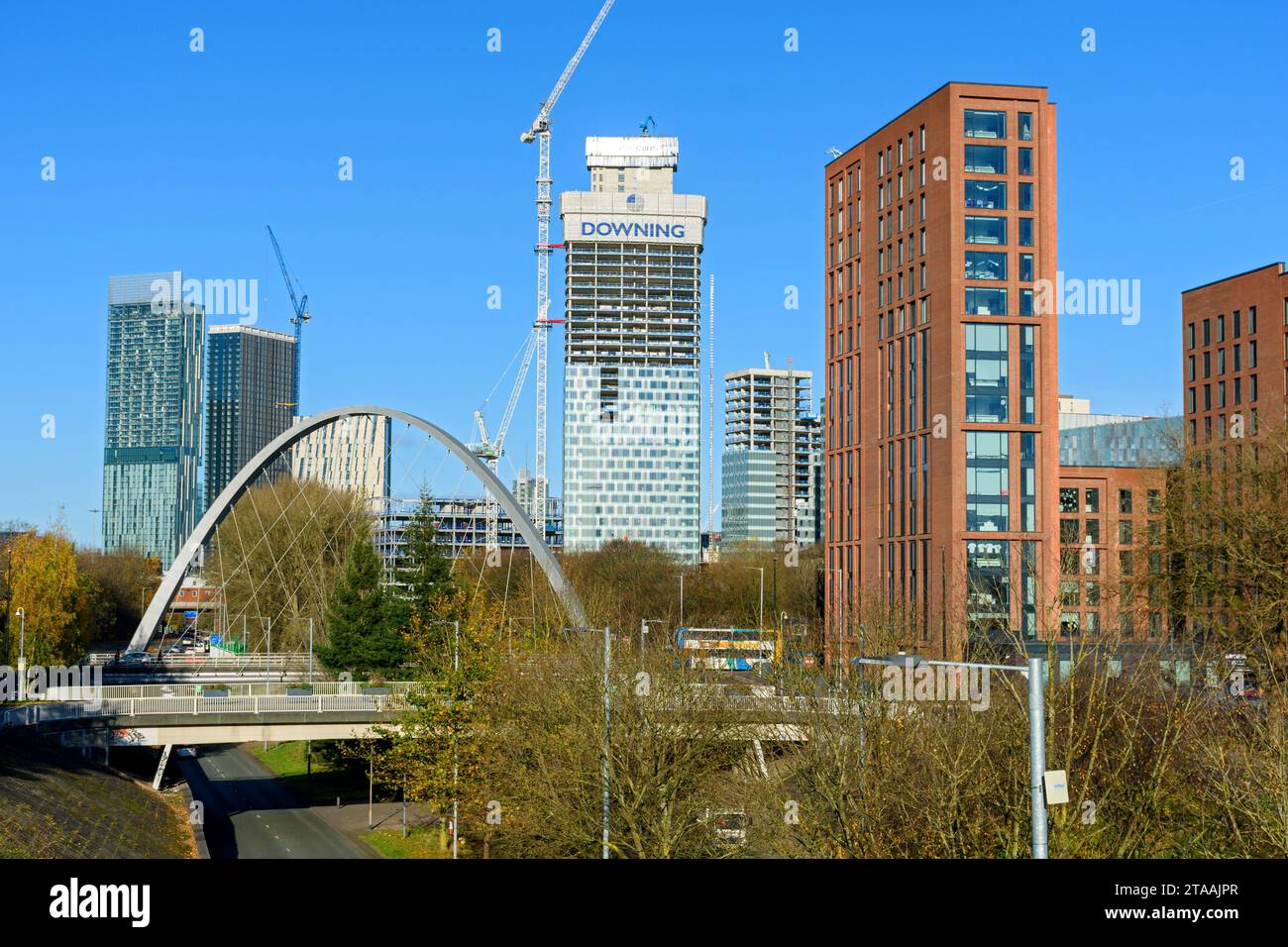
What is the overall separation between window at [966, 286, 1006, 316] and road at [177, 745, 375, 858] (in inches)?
1792

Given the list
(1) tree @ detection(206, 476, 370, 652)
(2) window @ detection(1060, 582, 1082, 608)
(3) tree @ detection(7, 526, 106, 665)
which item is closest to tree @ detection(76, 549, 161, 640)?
(1) tree @ detection(206, 476, 370, 652)

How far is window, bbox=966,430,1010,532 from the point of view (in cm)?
7612

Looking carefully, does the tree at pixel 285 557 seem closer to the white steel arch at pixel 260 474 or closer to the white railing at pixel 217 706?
the white steel arch at pixel 260 474

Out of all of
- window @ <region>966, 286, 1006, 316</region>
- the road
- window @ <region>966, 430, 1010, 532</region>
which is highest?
window @ <region>966, 286, 1006, 316</region>

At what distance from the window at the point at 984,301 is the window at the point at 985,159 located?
22.2ft

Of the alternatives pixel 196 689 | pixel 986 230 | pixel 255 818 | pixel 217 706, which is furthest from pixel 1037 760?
pixel 986 230

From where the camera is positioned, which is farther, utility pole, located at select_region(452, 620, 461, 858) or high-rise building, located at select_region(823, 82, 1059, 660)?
high-rise building, located at select_region(823, 82, 1059, 660)

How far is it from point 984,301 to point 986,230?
4.10 meters

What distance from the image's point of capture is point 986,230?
77.8 m

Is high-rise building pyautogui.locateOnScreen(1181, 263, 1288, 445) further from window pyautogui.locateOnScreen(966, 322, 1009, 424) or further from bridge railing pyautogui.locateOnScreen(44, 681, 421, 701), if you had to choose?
bridge railing pyautogui.locateOnScreen(44, 681, 421, 701)

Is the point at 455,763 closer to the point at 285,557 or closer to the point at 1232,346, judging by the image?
the point at 285,557

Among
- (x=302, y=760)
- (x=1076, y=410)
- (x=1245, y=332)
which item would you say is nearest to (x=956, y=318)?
(x=1245, y=332)
